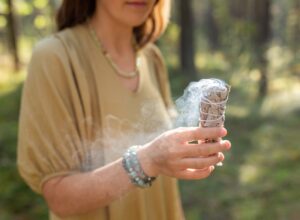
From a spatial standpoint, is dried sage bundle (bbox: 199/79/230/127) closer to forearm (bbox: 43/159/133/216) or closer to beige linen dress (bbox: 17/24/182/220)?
forearm (bbox: 43/159/133/216)

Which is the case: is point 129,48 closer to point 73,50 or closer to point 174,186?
point 73,50

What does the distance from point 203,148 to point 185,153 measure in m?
0.04

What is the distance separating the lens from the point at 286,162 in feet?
A: 16.8

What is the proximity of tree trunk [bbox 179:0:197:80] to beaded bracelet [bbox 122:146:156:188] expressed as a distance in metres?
8.41

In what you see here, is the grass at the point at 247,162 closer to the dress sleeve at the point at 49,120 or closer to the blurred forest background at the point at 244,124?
the blurred forest background at the point at 244,124

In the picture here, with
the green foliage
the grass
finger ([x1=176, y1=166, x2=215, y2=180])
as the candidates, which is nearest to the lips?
finger ([x1=176, y1=166, x2=215, y2=180])

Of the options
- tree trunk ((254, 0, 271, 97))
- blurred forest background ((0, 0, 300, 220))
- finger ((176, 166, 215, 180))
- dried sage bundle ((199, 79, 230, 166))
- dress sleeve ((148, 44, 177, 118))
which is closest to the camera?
dried sage bundle ((199, 79, 230, 166))

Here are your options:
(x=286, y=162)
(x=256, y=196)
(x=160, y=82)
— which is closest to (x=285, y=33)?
(x=286, y=162)

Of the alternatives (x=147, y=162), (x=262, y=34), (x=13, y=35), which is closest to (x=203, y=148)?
(x=147, y=162)

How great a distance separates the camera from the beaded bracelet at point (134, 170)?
3.47ft

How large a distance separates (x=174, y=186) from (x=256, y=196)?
3.03 meters

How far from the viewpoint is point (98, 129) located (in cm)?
126

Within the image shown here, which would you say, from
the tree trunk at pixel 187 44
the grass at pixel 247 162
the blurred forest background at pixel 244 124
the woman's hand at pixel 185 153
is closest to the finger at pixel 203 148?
the woman's hand at pixel 185 153

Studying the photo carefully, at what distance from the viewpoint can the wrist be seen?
3.39 feet
